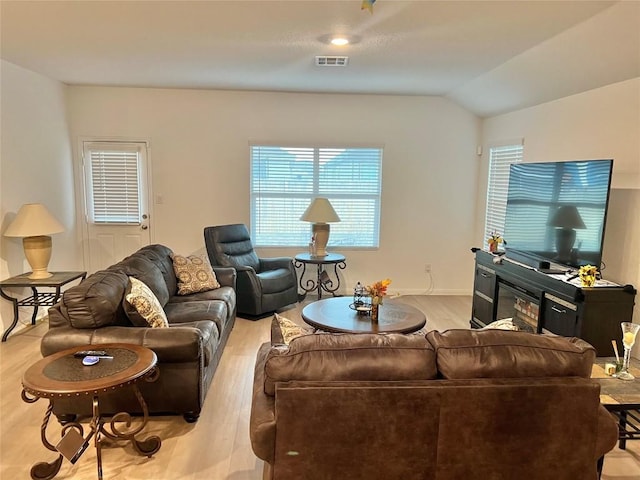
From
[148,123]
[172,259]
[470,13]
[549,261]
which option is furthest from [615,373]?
[148,123]

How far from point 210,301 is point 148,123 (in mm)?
2858

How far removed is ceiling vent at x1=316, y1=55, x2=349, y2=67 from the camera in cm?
399

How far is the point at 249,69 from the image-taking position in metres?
4.50

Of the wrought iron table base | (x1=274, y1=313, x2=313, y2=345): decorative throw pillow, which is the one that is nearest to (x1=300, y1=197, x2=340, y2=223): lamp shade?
the wrought iron table base

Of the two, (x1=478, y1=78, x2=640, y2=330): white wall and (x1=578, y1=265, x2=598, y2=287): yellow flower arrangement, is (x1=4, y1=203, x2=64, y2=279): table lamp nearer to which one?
(x1=578, y1=265, x2=598, y2=287): yellow flower arrangement

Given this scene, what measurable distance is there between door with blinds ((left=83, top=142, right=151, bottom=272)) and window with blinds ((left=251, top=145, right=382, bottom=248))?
1.39m

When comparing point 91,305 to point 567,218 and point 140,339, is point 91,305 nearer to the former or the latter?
point 140,339

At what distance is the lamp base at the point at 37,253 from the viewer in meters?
4.32

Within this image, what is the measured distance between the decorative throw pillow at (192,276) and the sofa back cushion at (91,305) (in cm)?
125

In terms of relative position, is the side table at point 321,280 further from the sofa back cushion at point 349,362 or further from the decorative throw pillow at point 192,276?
the sofa back cushion at point 349,362

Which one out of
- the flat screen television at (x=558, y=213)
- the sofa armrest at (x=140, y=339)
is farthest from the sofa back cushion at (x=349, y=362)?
the flat screen television at (x=558, y=213)

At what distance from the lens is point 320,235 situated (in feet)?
18.0

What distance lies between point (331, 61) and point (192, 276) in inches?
90.6

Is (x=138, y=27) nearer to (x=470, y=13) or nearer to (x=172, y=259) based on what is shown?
(x=172, y=259)
